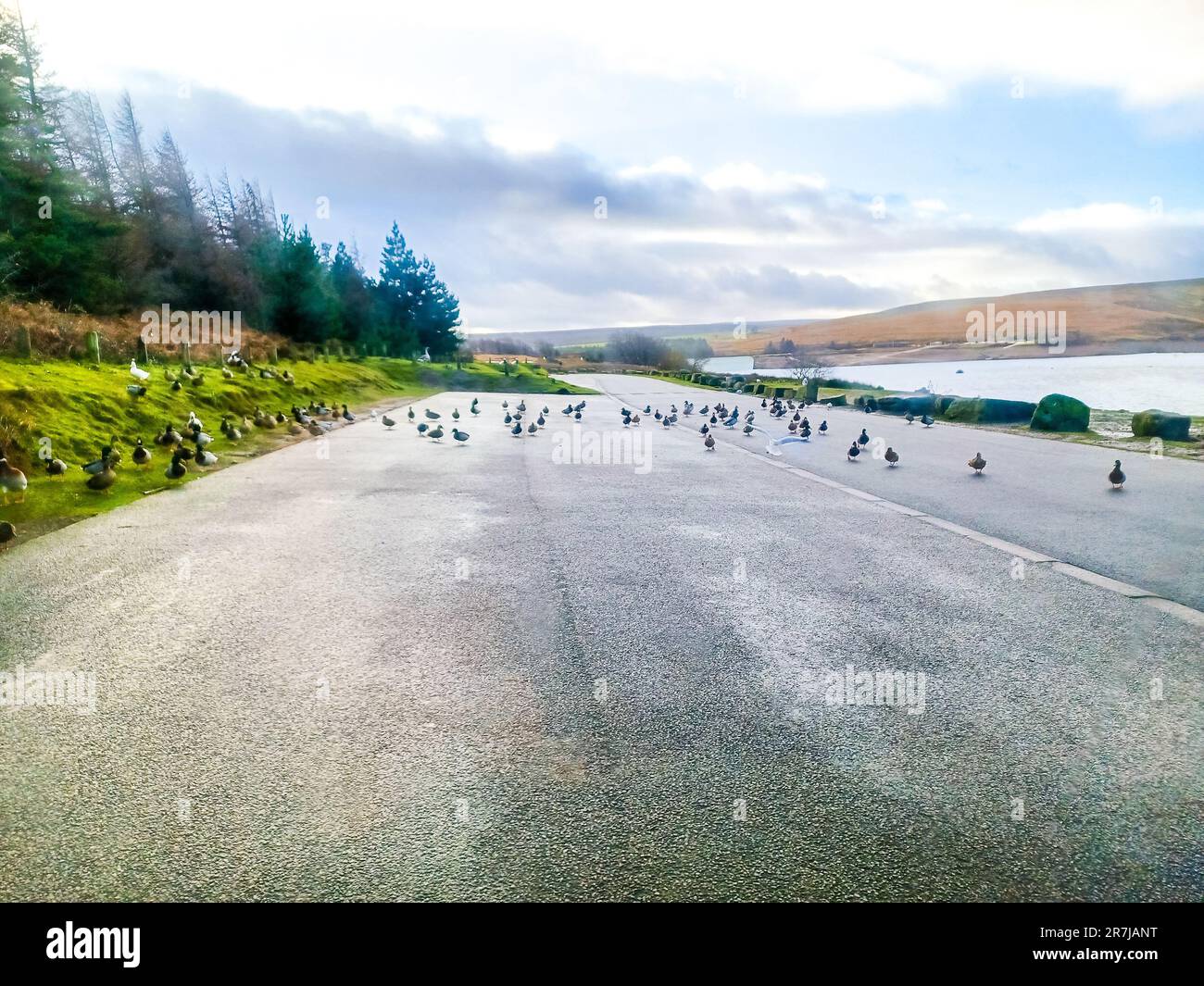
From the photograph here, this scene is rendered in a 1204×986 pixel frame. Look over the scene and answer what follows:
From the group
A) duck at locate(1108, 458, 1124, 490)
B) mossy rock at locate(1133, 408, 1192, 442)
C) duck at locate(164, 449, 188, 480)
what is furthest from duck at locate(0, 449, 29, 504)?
mossy rock at locate(1133, 408, 1192, 442)

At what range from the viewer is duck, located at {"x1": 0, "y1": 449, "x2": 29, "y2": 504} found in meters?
10.3

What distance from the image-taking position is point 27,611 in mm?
6004

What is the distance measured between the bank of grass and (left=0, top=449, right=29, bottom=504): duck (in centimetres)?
14

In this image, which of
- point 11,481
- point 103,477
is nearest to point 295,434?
point 103,477

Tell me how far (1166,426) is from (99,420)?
23.2 meters

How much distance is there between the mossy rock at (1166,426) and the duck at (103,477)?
21455 millimetres

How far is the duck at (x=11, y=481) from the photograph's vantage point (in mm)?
10305

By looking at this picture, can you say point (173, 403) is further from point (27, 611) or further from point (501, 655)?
point (501, 655)

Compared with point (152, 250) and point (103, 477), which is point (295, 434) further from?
point (152, 250)

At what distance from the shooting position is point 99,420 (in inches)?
632

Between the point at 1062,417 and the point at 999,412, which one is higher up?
Answer: the point at 999,412
